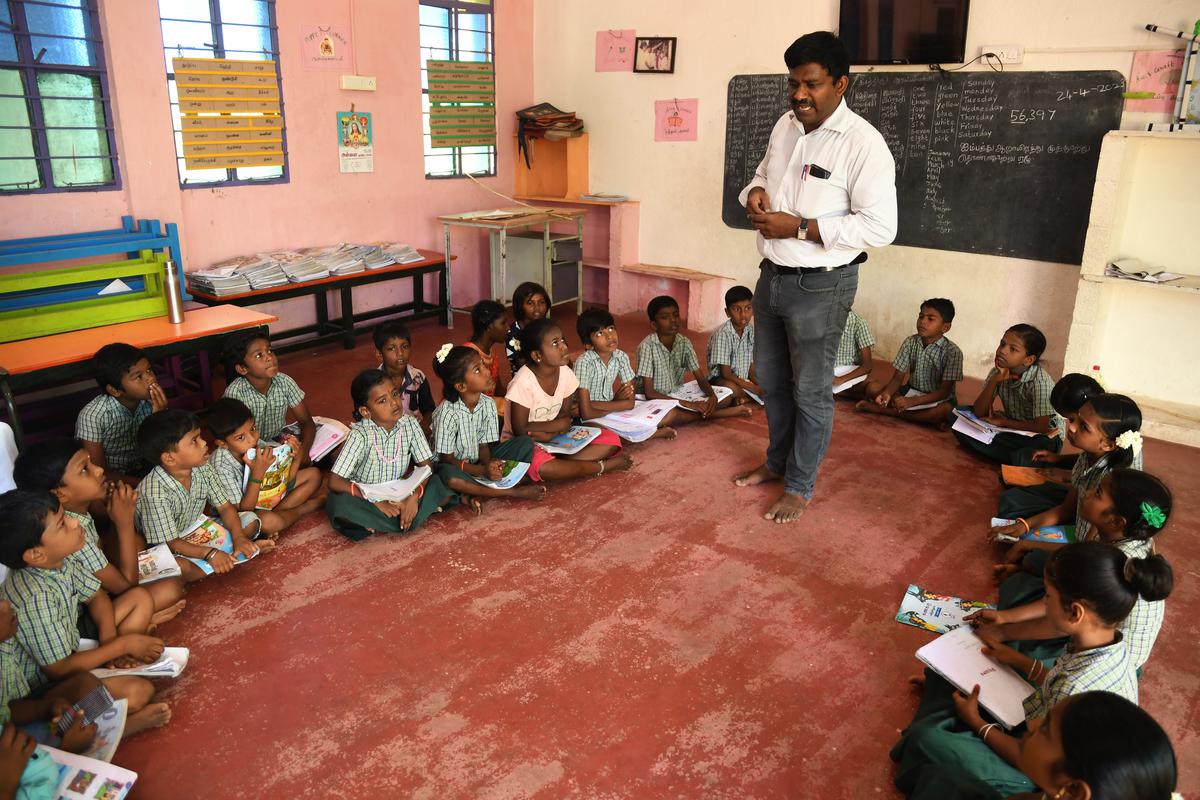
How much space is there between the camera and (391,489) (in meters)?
3.03

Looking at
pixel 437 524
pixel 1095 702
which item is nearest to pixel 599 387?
pixel 437 524

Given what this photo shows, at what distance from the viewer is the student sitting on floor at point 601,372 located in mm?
3719

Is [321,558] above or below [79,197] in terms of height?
below

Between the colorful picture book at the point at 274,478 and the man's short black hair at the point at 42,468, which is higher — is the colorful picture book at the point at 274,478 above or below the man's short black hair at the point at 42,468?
below

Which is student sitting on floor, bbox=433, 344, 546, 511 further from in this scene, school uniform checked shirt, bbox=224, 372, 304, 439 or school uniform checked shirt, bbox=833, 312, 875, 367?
school uniform checked shirt, bbox=833, 312, 875, 367

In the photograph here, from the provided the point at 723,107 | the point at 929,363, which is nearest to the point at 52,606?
the point at 929,363

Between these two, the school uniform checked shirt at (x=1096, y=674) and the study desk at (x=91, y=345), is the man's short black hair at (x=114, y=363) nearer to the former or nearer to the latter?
the study desk at (x=91, y=345)

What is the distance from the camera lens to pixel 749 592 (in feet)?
8.80

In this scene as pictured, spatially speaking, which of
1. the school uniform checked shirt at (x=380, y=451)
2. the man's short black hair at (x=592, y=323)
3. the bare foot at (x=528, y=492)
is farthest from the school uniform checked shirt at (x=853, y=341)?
the school uniform checked shirt at (x=380, y=451)

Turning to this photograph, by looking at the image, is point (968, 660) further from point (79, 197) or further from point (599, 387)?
point (79, 197)

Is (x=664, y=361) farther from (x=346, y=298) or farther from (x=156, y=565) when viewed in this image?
(x=156, y=565)

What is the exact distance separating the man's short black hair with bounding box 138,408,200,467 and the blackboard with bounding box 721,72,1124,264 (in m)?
4.08

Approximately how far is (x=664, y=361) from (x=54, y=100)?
316 cm

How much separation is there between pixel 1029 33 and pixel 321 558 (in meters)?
4.26
